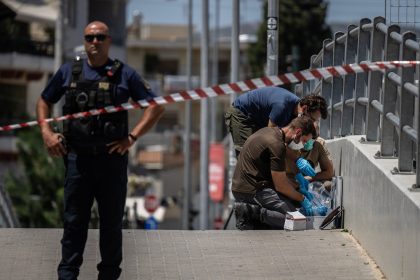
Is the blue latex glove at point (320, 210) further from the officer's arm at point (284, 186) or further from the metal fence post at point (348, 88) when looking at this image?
the metal fence post at point (348, 88)

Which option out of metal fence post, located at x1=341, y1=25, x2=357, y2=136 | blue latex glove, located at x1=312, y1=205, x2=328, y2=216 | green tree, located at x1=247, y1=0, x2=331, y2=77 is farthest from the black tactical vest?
green tree, located at x1=247, y1=0, x2=331, y2=77

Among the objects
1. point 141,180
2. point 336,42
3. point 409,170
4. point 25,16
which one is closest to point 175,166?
point 141,180

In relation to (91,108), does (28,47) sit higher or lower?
lower

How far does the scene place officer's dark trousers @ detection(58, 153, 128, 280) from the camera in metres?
7.84

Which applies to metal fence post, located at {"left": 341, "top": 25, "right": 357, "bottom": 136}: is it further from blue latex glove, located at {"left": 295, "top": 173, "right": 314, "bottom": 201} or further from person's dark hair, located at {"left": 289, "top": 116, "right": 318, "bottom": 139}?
person's dark hair, located at {"left": 289, "top": 116, "right": 318, "bottom": 139}

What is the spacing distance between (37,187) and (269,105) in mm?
21082

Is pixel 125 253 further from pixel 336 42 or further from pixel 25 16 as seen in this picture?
pixel 25 16

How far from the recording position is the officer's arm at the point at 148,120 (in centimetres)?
783

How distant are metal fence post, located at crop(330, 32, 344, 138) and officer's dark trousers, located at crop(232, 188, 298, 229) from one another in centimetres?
189

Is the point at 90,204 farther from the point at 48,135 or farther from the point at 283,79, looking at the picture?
the point at 283,79

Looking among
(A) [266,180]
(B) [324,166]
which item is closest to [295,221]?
(A) [266,180]

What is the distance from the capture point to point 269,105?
11.6 m

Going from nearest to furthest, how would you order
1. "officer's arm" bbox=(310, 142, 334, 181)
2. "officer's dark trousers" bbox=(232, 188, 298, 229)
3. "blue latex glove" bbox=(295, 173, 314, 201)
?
1. "officer's dark trousers" bbox=(232, 188, 298, 229)
2. "blue latex glove" bbox=(295, 173, 314, 201)
3. "officer's arm" bbox=(310, 142, 334, 181)

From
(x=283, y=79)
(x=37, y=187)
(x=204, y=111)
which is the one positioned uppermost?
(x=283, y=79)
